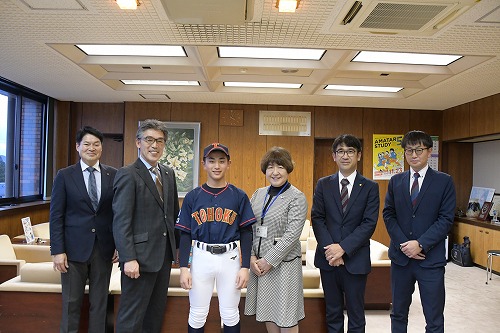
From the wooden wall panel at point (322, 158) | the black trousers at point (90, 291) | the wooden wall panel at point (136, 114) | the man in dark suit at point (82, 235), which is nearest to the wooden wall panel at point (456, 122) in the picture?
the wooden wall panel at point (322, 158)

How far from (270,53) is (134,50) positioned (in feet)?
5.29

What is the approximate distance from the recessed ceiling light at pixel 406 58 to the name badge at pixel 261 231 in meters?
2.71

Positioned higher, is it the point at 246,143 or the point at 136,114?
the point at 136,114

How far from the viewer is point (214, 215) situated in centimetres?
240

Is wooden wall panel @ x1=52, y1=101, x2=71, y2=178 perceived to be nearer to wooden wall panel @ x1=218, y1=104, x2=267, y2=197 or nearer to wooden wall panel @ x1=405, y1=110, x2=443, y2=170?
wooden wall panel @ x1=218, y1=104, x2=267, y2=197

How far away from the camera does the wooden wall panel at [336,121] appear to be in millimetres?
7188

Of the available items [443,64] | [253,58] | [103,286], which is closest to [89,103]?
[253,58]

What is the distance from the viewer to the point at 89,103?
7387 millimetres

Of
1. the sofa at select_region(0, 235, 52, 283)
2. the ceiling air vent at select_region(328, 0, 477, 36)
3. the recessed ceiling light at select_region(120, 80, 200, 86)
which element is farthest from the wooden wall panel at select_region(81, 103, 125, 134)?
the ceiling air vent at select_region(328, 0, 477, 36)

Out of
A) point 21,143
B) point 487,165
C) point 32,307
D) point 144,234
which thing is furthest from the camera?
point 487,165

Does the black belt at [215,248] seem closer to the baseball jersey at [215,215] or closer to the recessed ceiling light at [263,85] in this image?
the baseball jersey at [215,215]

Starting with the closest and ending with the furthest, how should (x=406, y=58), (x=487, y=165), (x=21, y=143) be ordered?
(x=406, y=58) → (x=21, y=143) → (x=487, y=165)

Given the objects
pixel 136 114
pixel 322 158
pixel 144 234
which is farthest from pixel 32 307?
pixel 322 158

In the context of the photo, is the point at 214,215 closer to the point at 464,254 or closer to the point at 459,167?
the point at 464,254
